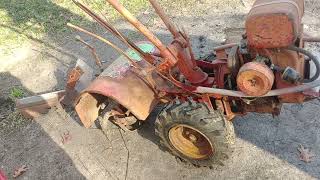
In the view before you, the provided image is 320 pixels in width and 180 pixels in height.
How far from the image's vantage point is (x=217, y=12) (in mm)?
7398

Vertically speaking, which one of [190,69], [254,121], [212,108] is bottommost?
[254,121]

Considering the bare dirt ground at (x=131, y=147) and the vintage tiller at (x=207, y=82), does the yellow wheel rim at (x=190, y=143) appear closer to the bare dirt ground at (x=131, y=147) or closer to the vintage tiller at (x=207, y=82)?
the vintage tiller at (x=207, y=82)

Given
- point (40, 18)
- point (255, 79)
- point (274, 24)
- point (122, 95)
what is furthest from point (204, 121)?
point (40, 18)

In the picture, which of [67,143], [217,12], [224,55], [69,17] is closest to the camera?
[224,55]

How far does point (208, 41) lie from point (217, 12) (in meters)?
0.92

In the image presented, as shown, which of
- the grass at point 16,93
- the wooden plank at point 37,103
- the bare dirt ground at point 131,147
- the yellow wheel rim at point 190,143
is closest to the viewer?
the yellow wheel rim at point 190,143

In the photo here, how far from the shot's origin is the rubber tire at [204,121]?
421 centimetres

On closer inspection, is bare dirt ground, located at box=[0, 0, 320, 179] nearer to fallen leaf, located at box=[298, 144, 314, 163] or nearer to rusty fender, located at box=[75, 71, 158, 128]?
fallen leaf, located at box=[298, 144, 314, 163]

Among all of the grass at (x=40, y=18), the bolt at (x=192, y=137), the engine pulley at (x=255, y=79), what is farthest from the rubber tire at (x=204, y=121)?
the grass at (x=40, y=18)

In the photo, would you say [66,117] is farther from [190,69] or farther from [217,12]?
[217,12]

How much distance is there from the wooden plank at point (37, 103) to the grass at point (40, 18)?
1.99 m

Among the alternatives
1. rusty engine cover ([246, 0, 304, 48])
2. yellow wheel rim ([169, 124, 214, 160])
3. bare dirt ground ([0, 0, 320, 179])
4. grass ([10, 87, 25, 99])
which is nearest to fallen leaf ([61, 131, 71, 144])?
bare dirt ground ([0, 0, 320, 179])

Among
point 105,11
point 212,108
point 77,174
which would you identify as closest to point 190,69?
point 212,108

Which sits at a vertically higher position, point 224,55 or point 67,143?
point 224,55
